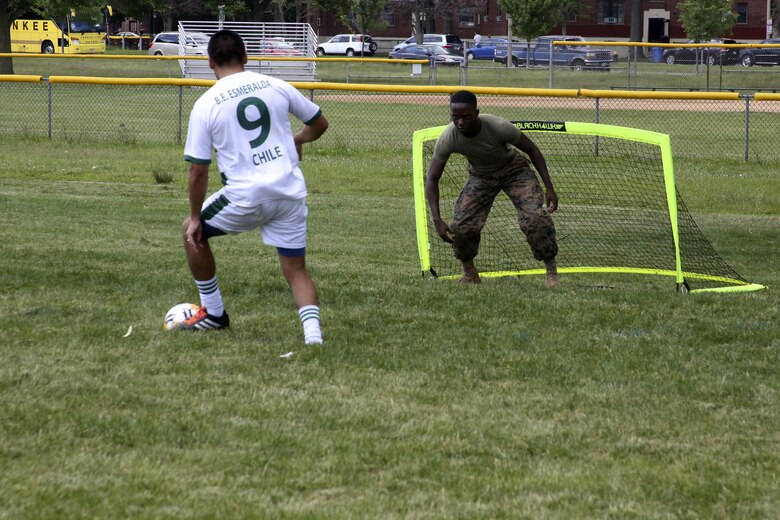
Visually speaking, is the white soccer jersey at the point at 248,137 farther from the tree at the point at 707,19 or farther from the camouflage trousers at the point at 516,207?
the tree at the point at 707,19

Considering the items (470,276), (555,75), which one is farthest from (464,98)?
(555,75)

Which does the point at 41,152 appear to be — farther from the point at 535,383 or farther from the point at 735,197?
the point at 535,383

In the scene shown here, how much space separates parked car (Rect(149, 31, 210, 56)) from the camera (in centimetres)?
4259

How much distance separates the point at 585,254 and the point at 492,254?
0.93m

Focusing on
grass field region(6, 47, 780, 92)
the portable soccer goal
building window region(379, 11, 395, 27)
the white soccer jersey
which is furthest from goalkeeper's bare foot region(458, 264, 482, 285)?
building window region(379, 11, 395, 27)

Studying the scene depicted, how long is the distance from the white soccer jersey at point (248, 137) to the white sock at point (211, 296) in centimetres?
65

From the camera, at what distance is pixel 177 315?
6.60 metres

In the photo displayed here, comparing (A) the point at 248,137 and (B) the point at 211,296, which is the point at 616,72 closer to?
(B) the point at 211,296

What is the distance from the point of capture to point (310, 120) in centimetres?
625

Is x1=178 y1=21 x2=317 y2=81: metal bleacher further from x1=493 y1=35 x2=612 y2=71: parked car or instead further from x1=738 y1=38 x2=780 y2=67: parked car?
x1=738 y1=38 x2=780 y2=67: parked car

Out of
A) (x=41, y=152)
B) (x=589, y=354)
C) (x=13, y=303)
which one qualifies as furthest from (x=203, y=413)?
(x=41, y=152)

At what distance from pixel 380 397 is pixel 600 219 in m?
8.58

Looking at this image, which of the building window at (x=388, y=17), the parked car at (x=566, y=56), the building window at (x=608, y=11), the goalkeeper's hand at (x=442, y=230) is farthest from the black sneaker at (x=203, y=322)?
the building window at (x=388, y=17)

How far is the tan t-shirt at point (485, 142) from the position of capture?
8.62 m
